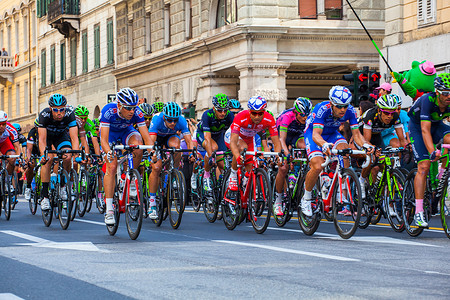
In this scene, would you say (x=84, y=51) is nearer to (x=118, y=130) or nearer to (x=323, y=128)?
(x=118, y=130)

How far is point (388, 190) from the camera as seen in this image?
1357 cm

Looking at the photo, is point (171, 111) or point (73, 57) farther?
point (73, 57)

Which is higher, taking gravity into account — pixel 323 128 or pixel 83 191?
pixel 323 128

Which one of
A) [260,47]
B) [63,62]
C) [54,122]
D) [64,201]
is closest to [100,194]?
[54,122]

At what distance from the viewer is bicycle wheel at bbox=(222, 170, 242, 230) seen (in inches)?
564

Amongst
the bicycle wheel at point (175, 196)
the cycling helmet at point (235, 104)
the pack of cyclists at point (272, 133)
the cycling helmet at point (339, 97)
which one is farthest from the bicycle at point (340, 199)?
the cycling helmet at point (235, 104)

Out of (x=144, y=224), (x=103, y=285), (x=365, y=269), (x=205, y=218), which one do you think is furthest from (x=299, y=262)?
(x=205, y=218)

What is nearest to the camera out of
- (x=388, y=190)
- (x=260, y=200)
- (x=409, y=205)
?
(x=409, y=205)

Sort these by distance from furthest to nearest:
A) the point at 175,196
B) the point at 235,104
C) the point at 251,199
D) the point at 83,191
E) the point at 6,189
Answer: the point at 83,191, the point at 235,104, the point at 6,189, the point at 175,196, the point at 251,199

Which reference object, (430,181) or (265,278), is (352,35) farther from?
(265,278)

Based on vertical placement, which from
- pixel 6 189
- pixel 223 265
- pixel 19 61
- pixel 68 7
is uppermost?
pixel 68 7

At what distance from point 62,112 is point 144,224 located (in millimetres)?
2038

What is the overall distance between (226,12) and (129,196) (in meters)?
23.1

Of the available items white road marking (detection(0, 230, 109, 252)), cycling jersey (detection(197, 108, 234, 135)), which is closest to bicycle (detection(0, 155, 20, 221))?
cycling jersey (detection(197, 108, 234, 135))
